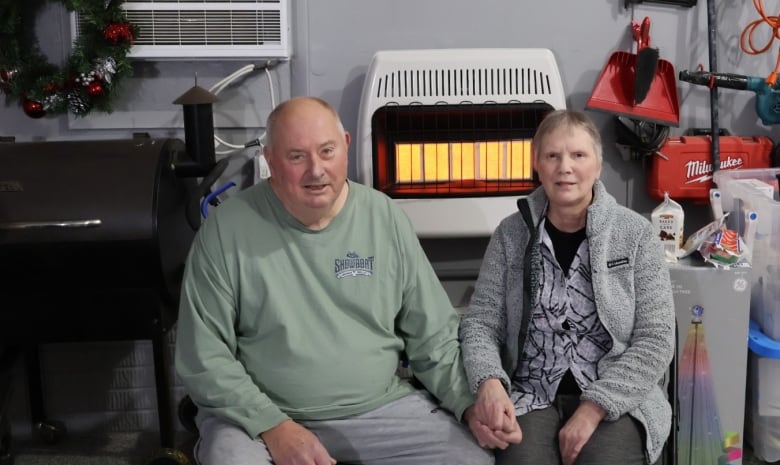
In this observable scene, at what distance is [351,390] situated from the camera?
73.1 inches

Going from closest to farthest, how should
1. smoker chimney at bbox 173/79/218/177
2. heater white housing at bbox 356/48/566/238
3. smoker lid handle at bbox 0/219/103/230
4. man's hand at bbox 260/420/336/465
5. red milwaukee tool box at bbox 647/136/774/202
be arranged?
1. man's hand at bbox 260/420/336/465
2. smoker lid handle at bbox 0/219/103/230
3. smoker chimney at bbox 173/79/218/177
4. heater white housing at bbox 356/48/566/238
5. red milwaukee tool box at bbox 647/136/774/202

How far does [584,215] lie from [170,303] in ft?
3.92

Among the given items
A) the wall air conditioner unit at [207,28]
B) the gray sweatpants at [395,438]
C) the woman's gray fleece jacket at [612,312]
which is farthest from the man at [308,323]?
the wall air conditioner unit at [207,28]

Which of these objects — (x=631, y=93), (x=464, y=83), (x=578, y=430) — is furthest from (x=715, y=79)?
(x=578, y=430)

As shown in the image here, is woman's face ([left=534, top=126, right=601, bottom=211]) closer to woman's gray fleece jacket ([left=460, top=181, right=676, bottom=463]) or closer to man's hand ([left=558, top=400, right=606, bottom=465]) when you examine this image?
woman's gray fleece jacket ([left=460, top=181, right=676, bottom=463])

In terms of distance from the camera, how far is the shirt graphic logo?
6.15 feet

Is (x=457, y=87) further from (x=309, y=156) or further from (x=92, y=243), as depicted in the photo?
(x=92, y=243)

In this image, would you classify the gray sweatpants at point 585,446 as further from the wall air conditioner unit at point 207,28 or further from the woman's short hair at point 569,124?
the wall air conditioner unit at point 207,28

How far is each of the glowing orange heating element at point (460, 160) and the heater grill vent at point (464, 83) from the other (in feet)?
0.51

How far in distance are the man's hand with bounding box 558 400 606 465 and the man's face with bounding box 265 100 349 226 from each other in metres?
0.70

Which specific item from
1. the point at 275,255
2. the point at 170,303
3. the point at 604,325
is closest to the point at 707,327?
the point at 604,325

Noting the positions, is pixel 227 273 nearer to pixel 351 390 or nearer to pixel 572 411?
pixel 351 390

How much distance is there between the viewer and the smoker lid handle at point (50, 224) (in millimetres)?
2182

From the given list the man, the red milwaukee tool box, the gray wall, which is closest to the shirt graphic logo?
the man
